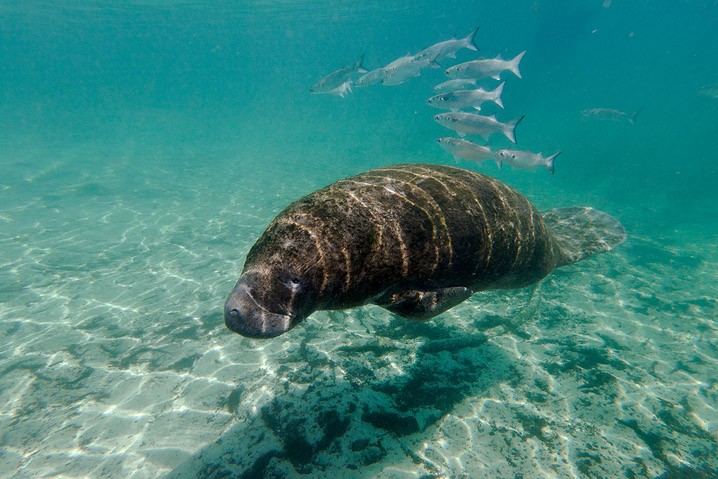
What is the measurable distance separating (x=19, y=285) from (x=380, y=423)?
10496mm

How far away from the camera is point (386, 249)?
2.69 meters

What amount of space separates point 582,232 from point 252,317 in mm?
6353

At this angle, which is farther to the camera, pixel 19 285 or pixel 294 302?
pixel 19 285

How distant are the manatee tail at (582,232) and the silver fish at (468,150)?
214cm

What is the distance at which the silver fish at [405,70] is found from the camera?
12.1 m

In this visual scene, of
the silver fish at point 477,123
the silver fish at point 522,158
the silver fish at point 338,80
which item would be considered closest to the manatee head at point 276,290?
the silver fish at point 522,158

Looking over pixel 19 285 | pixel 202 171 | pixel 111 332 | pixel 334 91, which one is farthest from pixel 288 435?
pixel 202 171

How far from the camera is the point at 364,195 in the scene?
2865mm

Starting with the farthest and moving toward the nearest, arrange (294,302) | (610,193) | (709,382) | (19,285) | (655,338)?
(610,193) → (19,285) → (655,338) → (709,382) → (294,302)

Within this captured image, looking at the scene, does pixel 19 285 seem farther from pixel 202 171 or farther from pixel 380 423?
pixel 202 171

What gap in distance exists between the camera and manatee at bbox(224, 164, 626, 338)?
2424 mm

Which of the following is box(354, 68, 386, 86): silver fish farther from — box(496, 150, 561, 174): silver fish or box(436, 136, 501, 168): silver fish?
box(496, 150, 561, 174): silver fish

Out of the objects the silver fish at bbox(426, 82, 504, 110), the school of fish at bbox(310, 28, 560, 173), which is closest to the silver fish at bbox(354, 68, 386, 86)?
the school of fish at bbox(310, 28, 560, 173)

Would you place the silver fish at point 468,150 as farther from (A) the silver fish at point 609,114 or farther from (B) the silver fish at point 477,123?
(A) the silver fish at point 609,114
